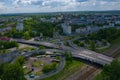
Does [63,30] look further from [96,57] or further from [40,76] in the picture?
[40,76]

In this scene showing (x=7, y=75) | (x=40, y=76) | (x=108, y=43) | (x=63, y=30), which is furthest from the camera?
(x=63, y=30)

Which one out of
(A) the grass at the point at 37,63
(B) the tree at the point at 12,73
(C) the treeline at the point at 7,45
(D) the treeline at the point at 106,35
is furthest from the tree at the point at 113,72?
(D) the treeline at the point at 106,35

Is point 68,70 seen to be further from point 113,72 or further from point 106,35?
point 106,35

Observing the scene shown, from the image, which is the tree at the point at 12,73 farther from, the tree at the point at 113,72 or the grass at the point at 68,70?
the tree at the point at 113,72

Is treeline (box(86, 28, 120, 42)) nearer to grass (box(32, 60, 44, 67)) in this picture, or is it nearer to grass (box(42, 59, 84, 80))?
grass (box(42, 59, 84, 80))

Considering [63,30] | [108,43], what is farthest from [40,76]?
[63,30]

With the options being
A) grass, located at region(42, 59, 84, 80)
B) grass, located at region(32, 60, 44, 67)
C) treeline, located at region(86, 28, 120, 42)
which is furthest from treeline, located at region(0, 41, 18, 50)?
Result: treeline, located at region(86, 28, 120, 42)

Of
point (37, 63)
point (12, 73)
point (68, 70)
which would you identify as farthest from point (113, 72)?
point (37, 63)

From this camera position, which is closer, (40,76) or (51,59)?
(40,76)
